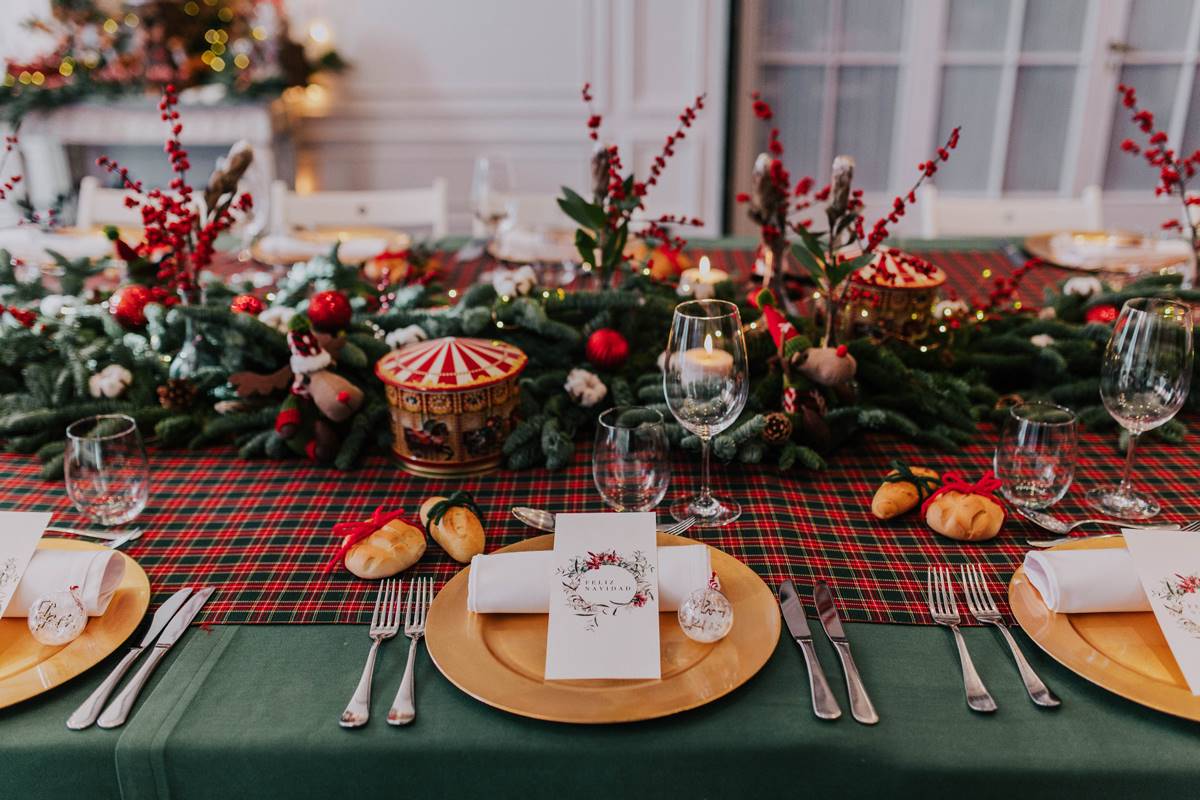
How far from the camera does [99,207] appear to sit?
7.29ft

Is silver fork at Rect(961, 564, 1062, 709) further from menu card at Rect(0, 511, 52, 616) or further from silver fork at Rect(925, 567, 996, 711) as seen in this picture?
menu card at Rect(0, 511, 52, 616)

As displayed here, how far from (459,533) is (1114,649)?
55cm

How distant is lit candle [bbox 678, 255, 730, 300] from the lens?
4.38 ft

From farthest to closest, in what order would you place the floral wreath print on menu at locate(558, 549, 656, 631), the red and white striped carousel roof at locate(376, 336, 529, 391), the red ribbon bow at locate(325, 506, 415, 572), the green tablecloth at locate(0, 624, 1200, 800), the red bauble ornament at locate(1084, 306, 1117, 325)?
the red bauble ornament at locate(1084, 306, 1117, 325) → the red and white striped carousel roof at locate(376, 336, 529, 391) → the red ribbon bow at locate(325, 506, 415, 572) → the floral wreath print on menu at locate(558, 549, 656, 631) → the green tablecloth at locate(0, 624, 1200, 800)

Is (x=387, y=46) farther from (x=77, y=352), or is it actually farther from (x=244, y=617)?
(x=244, y=617)

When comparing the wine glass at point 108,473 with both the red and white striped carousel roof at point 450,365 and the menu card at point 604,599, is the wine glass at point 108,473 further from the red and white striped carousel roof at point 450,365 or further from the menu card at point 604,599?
the menu card at point 604,599

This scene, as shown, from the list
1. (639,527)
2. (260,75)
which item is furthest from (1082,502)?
(260,75)

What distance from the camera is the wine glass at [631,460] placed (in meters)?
0.88

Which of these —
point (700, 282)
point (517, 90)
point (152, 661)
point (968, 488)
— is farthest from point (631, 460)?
point (517, 90)

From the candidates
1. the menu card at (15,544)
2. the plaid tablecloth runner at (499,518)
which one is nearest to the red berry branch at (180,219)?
the plaid tablecloth runner at (499,518)

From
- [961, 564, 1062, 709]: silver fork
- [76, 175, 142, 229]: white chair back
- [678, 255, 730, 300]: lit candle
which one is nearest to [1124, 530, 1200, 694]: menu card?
[961, 564, 1062, 709]: silver fork

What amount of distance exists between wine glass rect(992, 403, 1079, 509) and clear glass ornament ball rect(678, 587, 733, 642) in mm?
376

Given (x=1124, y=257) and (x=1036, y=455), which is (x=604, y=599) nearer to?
(x=1036, y=455)

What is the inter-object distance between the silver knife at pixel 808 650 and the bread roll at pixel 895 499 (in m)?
0.16
